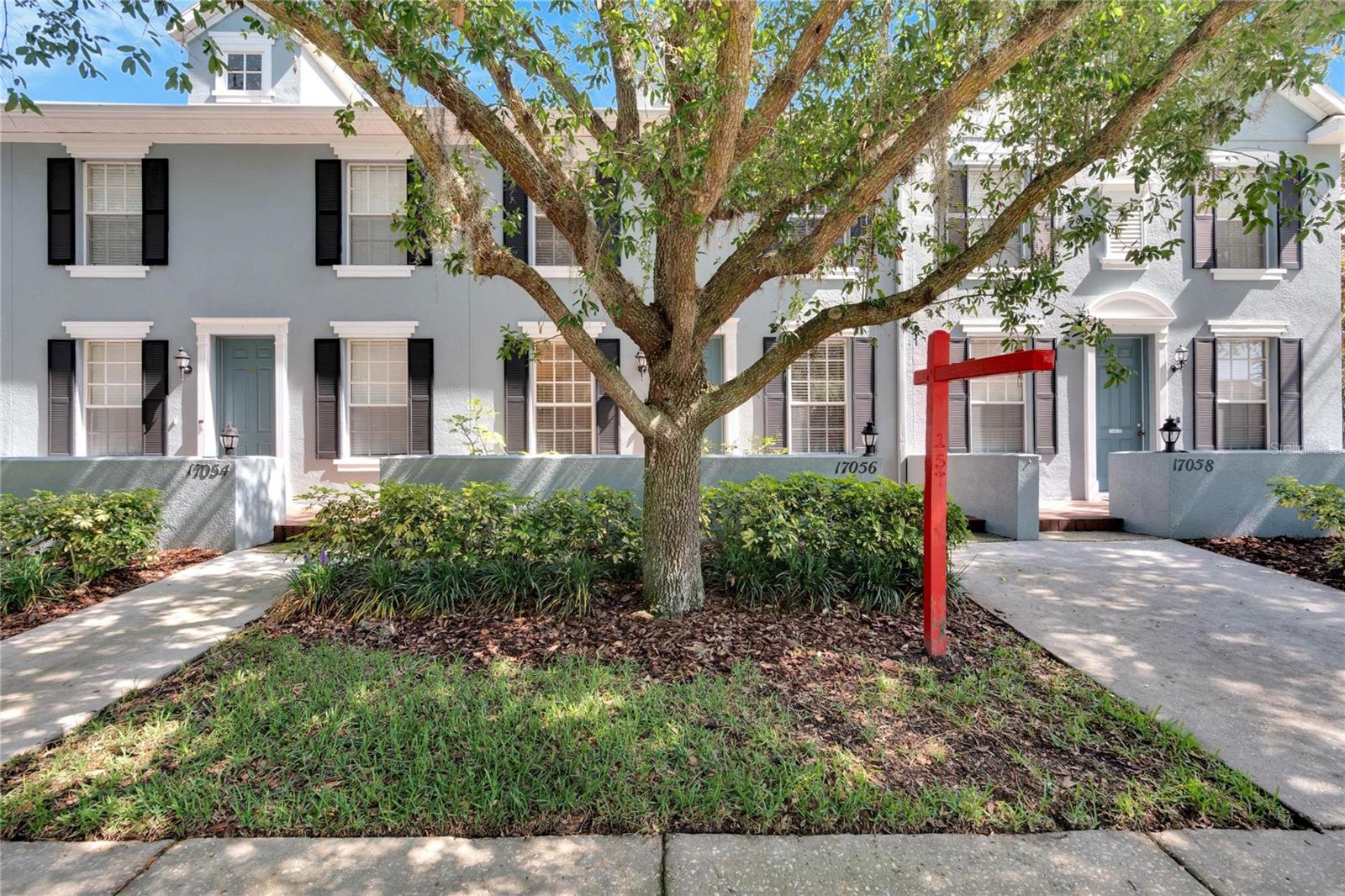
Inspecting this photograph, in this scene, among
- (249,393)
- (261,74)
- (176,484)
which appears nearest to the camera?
(176,484)

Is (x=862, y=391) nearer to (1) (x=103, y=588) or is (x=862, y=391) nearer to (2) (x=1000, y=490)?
(2) (x=1000, y=490)

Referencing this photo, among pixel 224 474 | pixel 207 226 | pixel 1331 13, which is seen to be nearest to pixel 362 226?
pixel 207 226

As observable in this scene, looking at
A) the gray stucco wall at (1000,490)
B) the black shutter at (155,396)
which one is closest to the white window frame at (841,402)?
the gray stucco wall at (1000,490)

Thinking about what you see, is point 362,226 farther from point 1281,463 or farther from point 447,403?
point 1281,463

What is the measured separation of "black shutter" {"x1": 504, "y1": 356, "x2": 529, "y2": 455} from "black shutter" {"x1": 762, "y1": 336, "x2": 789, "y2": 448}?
363 centimetres

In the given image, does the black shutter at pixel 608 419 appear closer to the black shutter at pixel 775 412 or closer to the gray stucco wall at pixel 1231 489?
the black shutter at pixel 775 412

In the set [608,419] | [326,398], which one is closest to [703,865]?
[608,419]

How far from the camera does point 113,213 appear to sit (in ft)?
30.8

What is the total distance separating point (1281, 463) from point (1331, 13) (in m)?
5.80

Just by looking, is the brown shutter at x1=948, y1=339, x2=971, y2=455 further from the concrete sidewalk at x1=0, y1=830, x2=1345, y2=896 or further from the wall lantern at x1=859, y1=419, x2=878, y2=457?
the concrete sidewalk at x1=0, y1=830, x2=1345, y2=896

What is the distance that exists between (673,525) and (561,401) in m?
5.73

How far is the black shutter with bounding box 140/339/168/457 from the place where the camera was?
30.2 feet

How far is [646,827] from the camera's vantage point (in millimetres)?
2363

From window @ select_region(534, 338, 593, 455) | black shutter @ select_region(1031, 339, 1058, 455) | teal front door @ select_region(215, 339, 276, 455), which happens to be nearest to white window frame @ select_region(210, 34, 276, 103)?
teal front door @ select_region(215, 339, 276, 455)
